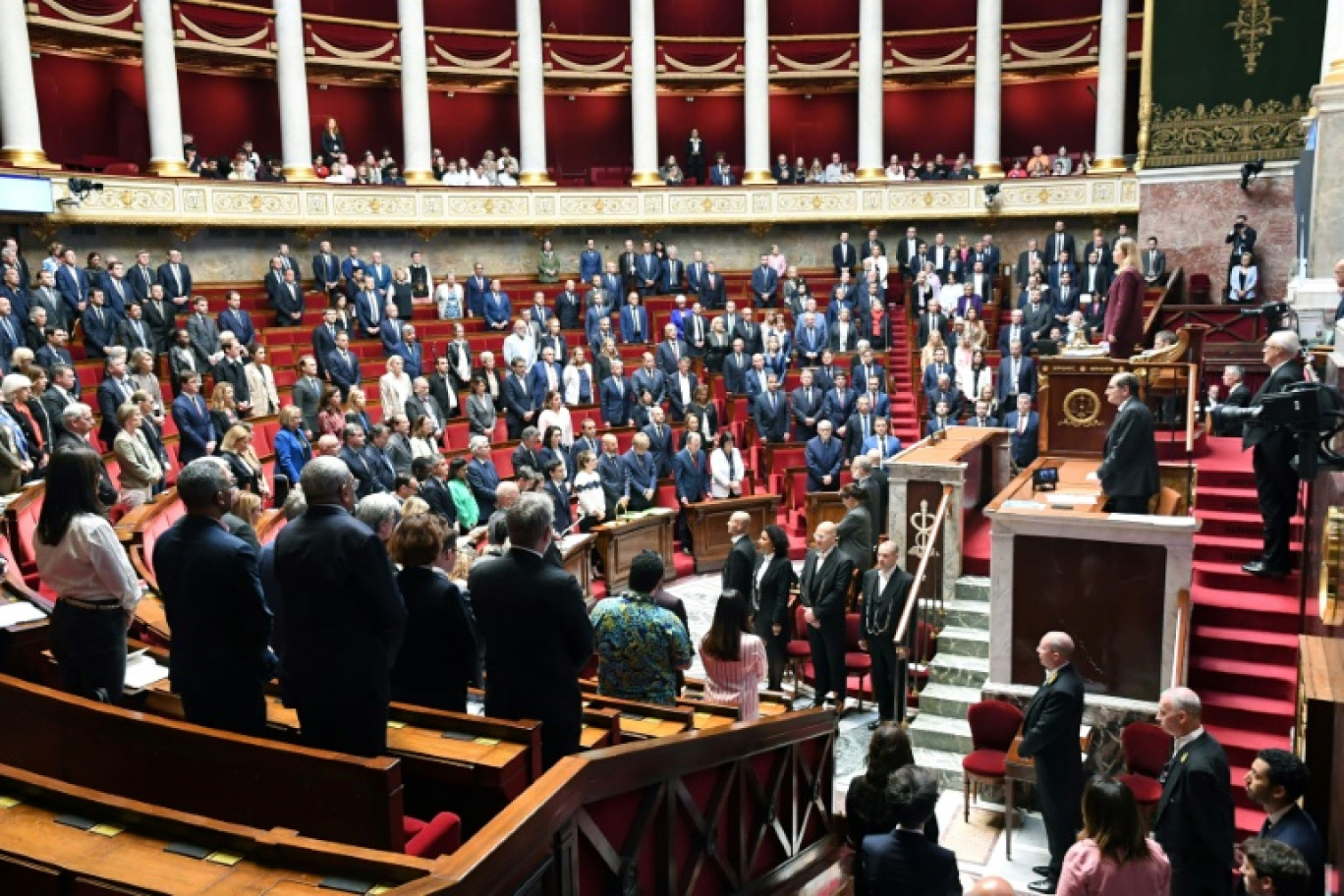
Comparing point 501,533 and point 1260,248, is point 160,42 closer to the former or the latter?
point 501,533

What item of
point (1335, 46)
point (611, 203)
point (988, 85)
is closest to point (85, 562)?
point (1335, 46)

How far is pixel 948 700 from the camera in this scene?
8.01 metres

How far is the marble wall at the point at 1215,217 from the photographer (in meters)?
15.2

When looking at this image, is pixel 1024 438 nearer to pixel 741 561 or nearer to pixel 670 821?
pixel 741 561

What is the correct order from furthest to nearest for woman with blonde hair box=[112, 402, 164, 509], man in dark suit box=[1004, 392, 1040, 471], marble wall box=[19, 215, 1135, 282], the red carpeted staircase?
1. marble wall box=[19, 215, 1135, 282]
2. man in dark suit box=[1004, 392, 1040, 471]
3. woman with blonde hair box=[112, 402, 164, 509]
4. the red carpeted staircase

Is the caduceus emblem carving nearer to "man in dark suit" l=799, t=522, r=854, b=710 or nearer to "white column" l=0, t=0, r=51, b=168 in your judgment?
"man in dark suit" l=799, t=522, r=854, b=710

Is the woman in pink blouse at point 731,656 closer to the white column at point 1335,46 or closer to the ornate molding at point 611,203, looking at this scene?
the white column at point 1335,46

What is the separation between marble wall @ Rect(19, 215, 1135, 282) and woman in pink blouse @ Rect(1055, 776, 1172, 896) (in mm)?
15841

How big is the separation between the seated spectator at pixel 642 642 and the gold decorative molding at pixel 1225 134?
46.2ft

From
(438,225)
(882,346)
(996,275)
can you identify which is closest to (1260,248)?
(996,275)

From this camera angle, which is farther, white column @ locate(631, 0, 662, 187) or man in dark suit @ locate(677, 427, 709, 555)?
white column @ locate(631, 0, 662, 187)

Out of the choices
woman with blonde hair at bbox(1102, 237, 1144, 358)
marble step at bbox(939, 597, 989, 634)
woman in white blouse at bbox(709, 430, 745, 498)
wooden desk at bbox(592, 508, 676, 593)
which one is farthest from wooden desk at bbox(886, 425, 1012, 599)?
woman in white blouse at bbox(709, 430, 745, 498)

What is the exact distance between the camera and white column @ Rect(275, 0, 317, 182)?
60.1 feet

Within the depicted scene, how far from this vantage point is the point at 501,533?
6902mm
